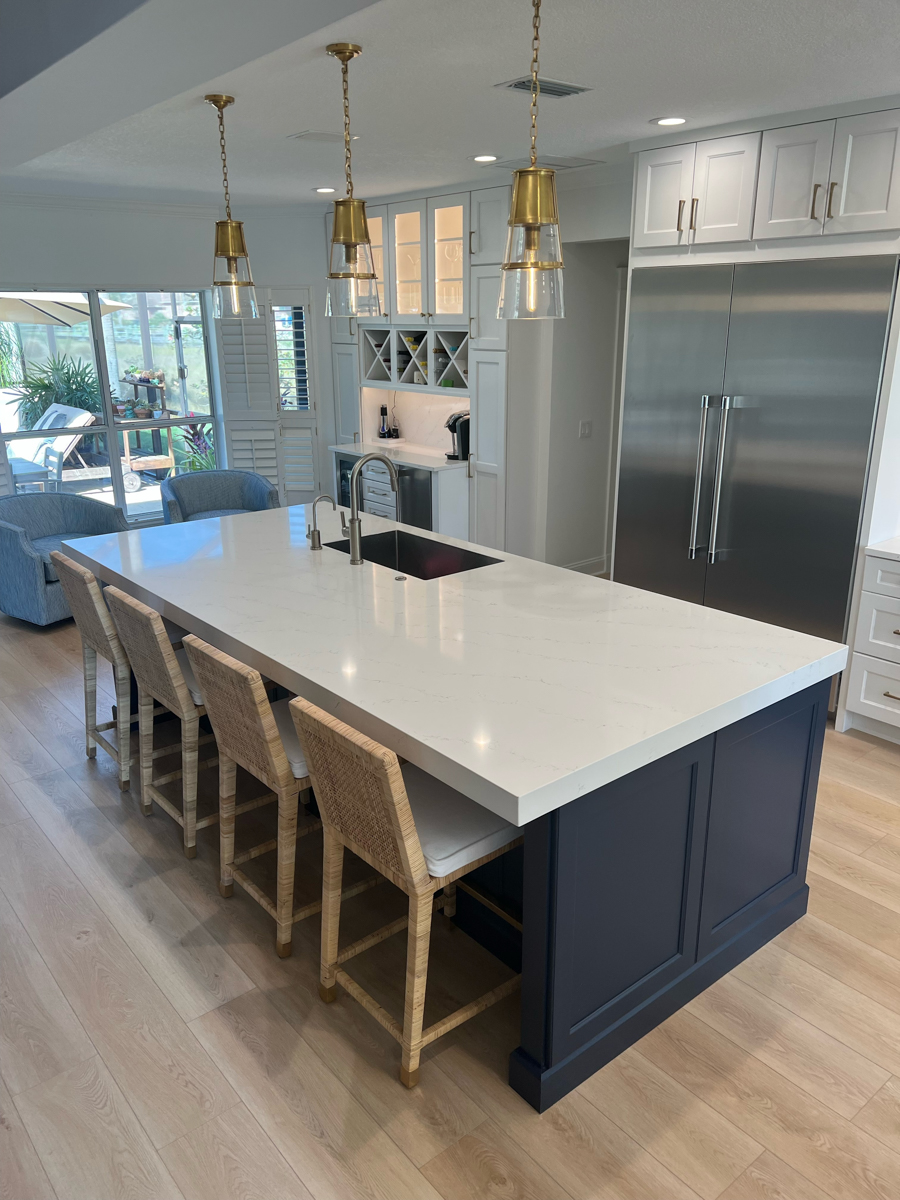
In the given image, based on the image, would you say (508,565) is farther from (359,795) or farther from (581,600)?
(359,795)

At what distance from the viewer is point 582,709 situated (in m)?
2.11

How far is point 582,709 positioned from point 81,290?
5.68 m

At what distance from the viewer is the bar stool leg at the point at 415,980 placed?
2023 millimetres

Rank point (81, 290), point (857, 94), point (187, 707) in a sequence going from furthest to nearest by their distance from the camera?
point (81, 290) → point (857, 94) → point (187, 707)

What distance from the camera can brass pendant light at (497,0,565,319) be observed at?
2.08 m

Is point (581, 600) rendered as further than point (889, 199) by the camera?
No

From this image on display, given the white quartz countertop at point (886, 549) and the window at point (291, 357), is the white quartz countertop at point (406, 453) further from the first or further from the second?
the white quartz countertop at point (886, 549)

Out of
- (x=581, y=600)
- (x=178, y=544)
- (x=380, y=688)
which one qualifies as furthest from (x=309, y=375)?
(x=380, y=688)

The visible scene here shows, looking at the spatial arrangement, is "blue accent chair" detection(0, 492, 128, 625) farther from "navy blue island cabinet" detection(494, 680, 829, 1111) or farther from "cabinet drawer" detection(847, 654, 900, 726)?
"cabinet drawer" detection(847, 654, 900, 726)

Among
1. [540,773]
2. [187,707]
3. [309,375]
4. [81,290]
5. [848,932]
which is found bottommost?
[848,932]

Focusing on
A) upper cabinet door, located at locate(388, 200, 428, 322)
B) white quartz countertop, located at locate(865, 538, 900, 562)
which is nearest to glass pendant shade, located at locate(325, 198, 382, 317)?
white quartz countertop, located at locate(865, 538, 900, 562)

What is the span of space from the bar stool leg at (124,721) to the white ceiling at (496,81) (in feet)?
6.64

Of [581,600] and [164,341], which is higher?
[164,341]

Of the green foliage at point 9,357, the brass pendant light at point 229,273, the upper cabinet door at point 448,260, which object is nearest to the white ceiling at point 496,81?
the brass pendant light at point 229,273
